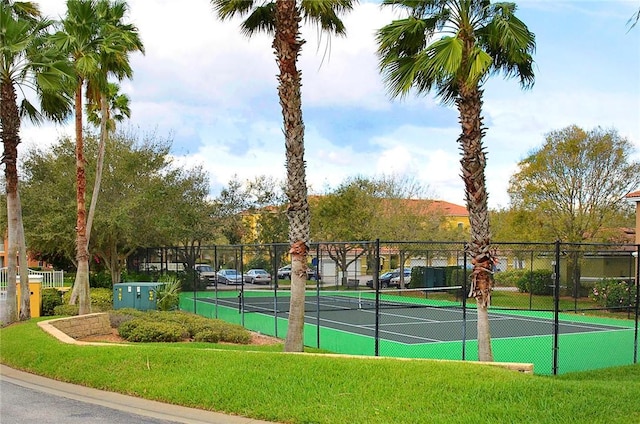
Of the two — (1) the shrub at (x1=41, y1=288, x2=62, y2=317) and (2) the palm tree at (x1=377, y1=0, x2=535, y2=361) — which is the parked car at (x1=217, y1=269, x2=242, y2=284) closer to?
(1) the shrub at (x1=41, y1=288, x2=62, y2=317)

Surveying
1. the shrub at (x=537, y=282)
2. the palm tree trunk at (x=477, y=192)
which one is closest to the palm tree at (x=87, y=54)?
the palm tree trunk at (x=477, y=192)

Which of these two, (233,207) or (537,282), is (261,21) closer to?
(537,282)

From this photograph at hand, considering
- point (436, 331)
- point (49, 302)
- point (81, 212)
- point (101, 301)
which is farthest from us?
point (101, 301)

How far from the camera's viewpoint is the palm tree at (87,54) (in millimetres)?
19422

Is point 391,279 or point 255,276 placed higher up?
point 255,276

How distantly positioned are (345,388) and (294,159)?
520cm

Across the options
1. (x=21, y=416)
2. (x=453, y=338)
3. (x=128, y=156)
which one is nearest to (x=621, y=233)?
(x=453, y=338)

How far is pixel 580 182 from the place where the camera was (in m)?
31.8

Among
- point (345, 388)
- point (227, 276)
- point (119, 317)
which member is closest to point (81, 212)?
point (119, 317)

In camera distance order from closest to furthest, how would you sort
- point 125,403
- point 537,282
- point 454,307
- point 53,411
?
point 53,411 → point 125,403 → point 454,307 → point 537,282

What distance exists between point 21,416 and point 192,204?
2576 cm

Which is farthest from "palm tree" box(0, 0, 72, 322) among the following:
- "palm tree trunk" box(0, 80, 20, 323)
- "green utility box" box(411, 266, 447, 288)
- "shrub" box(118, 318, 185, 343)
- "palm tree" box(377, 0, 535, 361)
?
"green utility box" box(411, 266, 447, 288)

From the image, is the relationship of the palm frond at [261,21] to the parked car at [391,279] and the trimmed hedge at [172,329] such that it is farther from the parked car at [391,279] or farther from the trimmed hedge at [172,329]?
the parked car at [391,279]

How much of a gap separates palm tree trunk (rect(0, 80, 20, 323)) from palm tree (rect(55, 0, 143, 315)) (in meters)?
2.07
